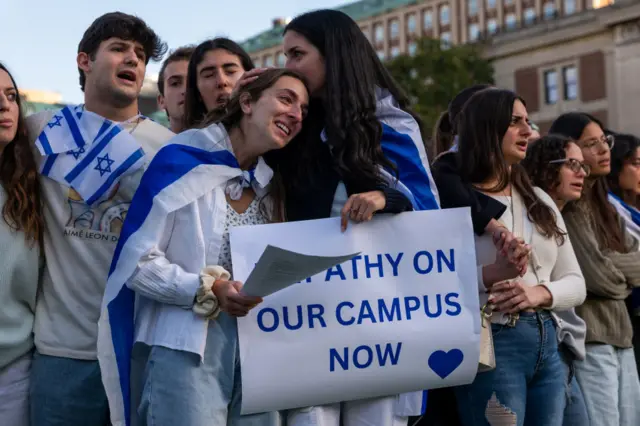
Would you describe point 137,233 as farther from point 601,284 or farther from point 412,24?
point 412,24

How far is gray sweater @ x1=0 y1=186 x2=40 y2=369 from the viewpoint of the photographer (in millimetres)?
3375

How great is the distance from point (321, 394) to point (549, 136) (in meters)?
2.51

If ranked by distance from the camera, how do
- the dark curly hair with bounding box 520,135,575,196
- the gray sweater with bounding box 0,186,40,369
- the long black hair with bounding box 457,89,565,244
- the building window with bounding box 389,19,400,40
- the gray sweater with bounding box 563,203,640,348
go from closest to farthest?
the gray sweater with bounding box 0,186,40,369, the long black hair with bounding box 457,89,565,244, the gray sweater with bounding box 563,203,640,348, the dark curly hair with bounding box 520,135,575,196, the building window with bounding box 389,19,400,40

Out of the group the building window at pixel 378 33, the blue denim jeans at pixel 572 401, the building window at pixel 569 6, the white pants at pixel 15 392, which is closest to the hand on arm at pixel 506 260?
the blue denim jeans at pixel 572 401

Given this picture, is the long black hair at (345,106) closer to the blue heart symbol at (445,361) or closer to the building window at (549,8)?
the blue heart symbol at (445,361)

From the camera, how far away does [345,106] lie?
3.26m

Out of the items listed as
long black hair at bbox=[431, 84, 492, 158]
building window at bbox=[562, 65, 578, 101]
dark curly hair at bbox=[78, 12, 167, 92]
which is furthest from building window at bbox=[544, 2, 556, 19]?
dark curly hair at bbox=[78, 12, 167, 92]

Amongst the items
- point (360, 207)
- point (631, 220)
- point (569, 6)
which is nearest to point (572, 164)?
point (631, 220)

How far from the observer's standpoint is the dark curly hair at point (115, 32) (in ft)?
12.3

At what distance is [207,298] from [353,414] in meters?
0.72

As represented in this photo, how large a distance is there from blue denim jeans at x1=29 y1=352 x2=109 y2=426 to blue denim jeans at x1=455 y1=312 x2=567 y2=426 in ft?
4.88

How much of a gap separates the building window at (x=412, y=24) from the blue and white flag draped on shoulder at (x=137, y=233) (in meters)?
76.8

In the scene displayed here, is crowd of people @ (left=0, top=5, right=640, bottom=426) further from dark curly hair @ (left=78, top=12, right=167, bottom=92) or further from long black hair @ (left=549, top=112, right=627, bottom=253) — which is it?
long black hair @ (left=549, top=112, right=627, bottom=253)

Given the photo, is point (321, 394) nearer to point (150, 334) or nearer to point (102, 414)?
point (150, 334)
